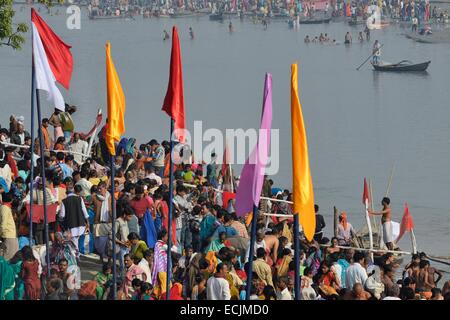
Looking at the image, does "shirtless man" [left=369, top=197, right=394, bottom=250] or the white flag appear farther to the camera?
"shirtless man" [left=369, top=197, right=394, bottom=250]

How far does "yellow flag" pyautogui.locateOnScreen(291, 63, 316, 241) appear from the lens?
1338 centimetres

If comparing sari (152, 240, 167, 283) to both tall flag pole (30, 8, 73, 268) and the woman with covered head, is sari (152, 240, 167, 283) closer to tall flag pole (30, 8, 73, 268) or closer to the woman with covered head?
tall flag pole (30, 8, 73, 268)

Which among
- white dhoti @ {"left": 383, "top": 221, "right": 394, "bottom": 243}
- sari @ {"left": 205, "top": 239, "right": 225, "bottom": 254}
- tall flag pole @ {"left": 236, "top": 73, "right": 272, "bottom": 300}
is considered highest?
tall flag pole @ {"left": 236, "top": 73, "right": 272, "bottom": 300}

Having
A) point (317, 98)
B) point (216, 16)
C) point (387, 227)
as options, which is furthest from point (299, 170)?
point (216, 16)

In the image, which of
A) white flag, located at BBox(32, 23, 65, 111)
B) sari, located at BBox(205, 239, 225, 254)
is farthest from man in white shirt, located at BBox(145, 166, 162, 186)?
white flag, located at BBox(32, 23, 65, 111)

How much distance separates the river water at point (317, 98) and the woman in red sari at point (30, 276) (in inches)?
551

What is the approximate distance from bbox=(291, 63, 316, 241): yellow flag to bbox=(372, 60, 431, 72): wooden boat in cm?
5658

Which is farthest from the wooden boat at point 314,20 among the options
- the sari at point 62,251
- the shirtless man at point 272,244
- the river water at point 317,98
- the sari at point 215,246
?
the sari at point 62,251

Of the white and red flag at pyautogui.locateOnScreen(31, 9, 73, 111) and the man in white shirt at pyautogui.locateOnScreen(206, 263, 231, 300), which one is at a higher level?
the white and red flag at pyautogui.locateOnScreen(31, 9, 73, 111)

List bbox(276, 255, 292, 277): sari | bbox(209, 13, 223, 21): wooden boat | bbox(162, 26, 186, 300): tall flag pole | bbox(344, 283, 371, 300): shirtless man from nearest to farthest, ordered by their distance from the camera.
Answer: bbox(344, 283, 371, 300): shirtless man
bbox(162, 26, 186, 300): tall flag pole
bbox(276, 255, 292, 277): sari
bbox(209, 13, 223, 21): wooden boat

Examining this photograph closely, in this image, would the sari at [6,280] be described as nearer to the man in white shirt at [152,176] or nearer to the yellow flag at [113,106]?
the yellow flag at [113,106]

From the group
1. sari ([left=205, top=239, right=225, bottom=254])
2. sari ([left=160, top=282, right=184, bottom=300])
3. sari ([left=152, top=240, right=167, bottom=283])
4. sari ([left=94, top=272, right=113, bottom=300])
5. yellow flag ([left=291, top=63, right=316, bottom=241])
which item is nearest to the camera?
yellow flag ([left=291, top=63, right=316, bottom=241])

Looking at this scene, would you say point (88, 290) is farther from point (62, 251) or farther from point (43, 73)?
point (43, 73)

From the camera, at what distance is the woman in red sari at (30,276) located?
583 inches
